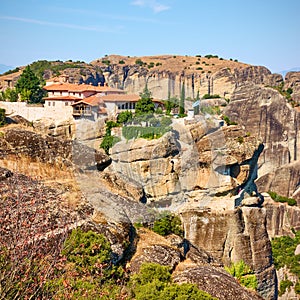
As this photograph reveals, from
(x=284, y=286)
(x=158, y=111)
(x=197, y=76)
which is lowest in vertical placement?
(x=284, y=286)

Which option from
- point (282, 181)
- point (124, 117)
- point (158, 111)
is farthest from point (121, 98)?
point (282, 181)

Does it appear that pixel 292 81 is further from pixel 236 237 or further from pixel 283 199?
pixel 236 237

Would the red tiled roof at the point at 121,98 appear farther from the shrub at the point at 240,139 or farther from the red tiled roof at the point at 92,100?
the shrub at the point at 240,139

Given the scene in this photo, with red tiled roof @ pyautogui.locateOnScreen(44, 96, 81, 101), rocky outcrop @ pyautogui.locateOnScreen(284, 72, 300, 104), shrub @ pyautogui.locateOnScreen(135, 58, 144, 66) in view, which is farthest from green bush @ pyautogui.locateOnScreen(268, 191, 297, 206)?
shrub @ pyautogui.locateOnScreen(135, 58, 144, 66)

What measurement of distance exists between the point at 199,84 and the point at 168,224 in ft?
160

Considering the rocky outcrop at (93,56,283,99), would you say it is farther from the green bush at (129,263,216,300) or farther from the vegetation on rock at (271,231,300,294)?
the green bush at (129,263,216,300)

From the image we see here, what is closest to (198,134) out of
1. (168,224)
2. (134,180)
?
(134,180)

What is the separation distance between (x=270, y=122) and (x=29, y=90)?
1001 inches

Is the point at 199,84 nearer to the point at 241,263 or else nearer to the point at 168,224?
the point at 241,263

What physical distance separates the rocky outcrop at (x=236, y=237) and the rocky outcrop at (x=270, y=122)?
21308mm

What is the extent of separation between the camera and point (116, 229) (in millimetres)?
12000

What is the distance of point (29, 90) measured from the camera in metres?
27.7

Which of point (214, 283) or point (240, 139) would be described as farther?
point (240, 139)

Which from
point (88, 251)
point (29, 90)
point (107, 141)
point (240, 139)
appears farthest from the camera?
point (29, 90)
